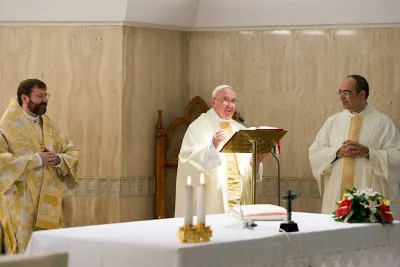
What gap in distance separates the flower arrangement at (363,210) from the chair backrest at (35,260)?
359 centimetres

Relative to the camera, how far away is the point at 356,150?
409 inches

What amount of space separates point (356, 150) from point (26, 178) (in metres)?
3.55

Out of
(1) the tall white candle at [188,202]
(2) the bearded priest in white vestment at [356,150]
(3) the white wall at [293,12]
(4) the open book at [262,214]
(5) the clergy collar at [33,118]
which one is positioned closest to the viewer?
(1) the tall white candle at [188,202]

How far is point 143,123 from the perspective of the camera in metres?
11.3

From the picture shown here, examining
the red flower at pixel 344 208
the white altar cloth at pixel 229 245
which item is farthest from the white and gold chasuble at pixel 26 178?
the red flower at pixel 344 208

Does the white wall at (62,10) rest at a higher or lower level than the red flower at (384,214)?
higher

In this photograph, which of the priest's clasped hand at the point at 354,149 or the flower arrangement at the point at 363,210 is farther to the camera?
the priest's clasped hand at the point at 354,149

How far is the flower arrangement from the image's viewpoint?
7.91 meters

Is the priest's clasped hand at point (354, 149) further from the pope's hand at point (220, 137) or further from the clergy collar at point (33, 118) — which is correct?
the clergy collar at point (33, 118)

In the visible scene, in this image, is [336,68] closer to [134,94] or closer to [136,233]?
[134,94]

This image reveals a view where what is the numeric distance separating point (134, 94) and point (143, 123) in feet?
1.21

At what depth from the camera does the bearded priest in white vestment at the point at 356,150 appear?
10453 mm

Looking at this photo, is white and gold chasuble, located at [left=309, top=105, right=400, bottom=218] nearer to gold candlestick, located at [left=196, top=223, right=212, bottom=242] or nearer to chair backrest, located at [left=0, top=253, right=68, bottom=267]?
gold candlestick, located at [left=196, top=223, right=212, bottom=242]

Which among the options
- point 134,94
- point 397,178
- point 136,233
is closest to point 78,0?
point 134,94
